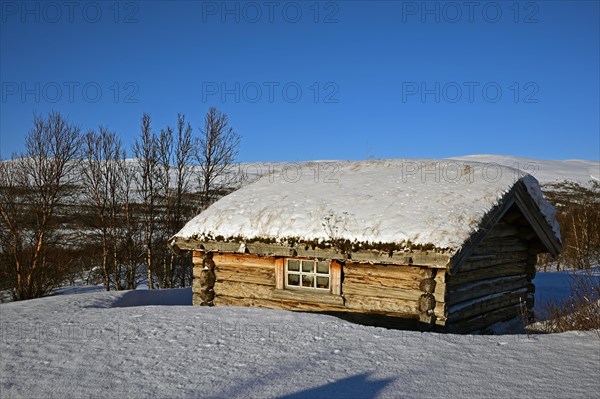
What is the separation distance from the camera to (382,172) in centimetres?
1101

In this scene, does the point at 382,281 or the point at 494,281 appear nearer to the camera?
the point at 382,281

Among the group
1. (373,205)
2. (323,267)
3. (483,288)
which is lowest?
(483,288)

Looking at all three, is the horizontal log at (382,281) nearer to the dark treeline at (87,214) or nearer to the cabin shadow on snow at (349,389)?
the cabin shadow on snow at (349,389)

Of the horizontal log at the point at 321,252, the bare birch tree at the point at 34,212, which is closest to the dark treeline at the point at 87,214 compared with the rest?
the bare birch tree at the point at 34,212

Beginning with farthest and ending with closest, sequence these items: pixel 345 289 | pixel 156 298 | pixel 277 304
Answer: pixel 156 298 → pixel 277 304 → pixel 345 289

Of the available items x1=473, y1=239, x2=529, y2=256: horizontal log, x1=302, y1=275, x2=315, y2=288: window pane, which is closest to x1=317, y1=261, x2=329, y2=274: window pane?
x1=302, y1=275, x2=315, y2=288: window pane

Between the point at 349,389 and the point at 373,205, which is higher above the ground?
the point at 373,205

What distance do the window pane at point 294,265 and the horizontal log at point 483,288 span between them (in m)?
2.97

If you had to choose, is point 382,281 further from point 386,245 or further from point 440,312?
point 440,312

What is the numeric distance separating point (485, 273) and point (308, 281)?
3641 mm

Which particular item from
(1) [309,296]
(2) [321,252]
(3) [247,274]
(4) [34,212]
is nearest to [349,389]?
(2) [321,252]

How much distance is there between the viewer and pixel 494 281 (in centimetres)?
974

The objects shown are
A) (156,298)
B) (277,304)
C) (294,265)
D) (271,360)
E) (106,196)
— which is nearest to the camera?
(271,360)

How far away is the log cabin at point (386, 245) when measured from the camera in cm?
793
